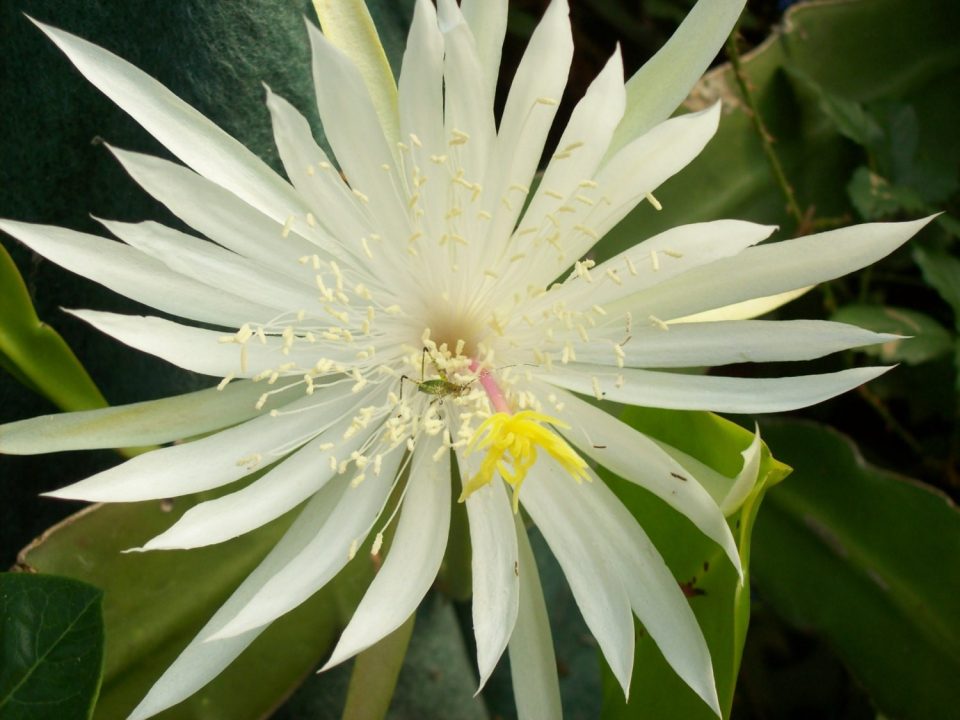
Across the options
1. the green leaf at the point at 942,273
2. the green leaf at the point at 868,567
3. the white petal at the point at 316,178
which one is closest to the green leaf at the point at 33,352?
the white petal at the point at 316,178

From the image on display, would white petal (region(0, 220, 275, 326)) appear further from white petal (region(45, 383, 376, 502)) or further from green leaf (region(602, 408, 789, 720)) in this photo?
green leaf (region(602, 408, 789, 720))

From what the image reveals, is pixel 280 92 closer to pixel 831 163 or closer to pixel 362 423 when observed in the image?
pixel 362 423

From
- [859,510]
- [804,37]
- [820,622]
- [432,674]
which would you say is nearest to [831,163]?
[804,37]

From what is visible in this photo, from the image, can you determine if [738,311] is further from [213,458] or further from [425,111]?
[213,458]

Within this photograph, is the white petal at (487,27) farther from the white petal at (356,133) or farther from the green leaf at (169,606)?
the green leaf at (169,606)

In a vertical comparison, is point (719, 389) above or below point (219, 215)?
below

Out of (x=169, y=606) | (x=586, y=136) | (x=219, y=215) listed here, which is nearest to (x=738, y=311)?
(x=586, y=136)
